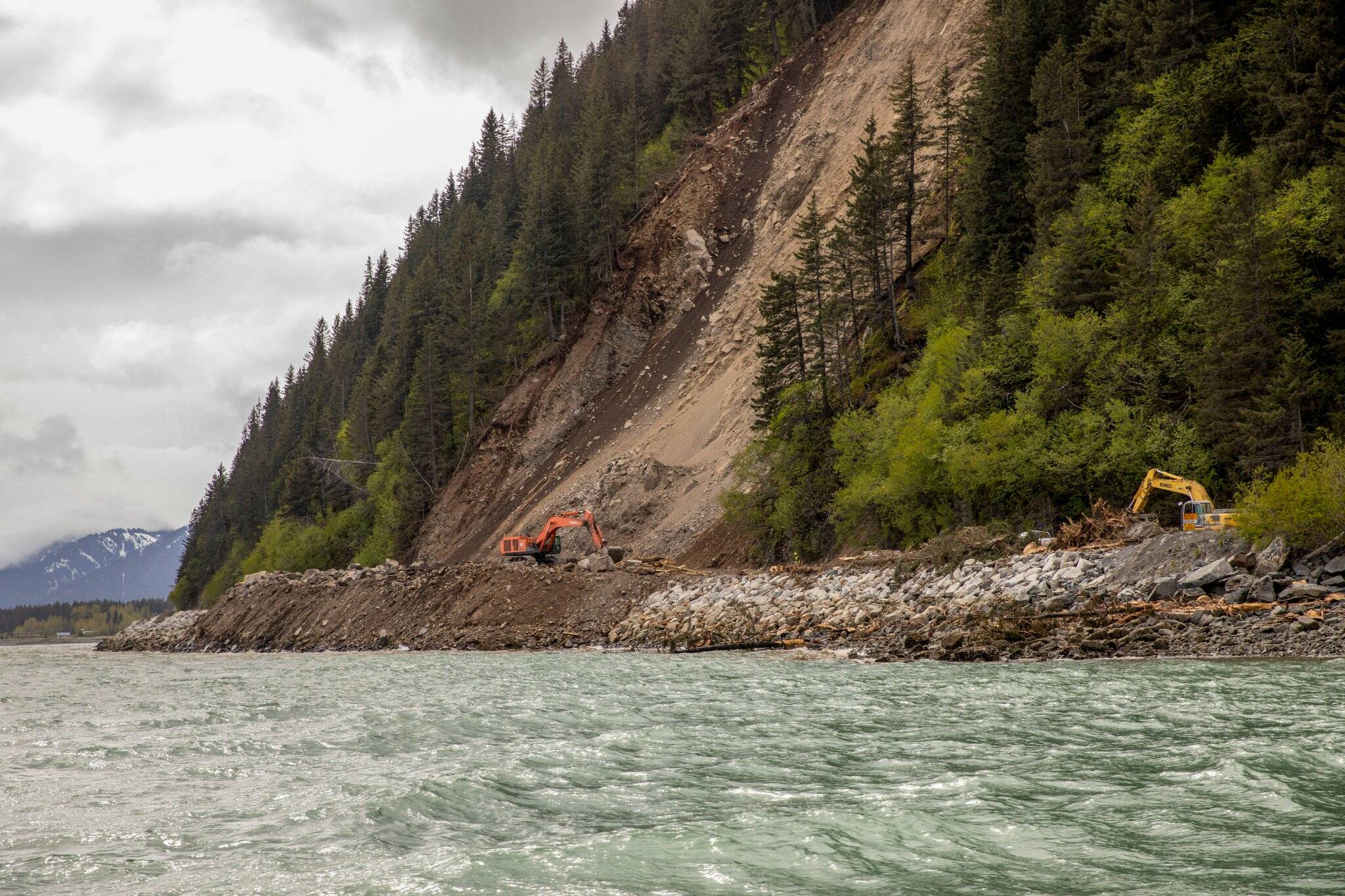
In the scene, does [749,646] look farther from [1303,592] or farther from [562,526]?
[562,526]

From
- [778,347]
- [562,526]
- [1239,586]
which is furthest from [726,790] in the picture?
[778,347]

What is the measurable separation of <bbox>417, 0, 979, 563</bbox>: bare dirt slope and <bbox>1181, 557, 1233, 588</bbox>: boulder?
102 ft

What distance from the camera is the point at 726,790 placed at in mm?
8938

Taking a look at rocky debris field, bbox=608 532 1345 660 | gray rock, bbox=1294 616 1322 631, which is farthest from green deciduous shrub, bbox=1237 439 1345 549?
gray rock, bbox=1294 616 1322 631

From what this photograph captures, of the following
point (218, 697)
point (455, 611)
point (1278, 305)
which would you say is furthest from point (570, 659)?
point (1278, 305)

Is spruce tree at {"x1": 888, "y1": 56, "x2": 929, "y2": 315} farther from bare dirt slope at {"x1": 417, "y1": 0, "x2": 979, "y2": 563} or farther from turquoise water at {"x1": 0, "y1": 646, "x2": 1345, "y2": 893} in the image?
turquoise water at {"x1": 0, "y1": 646, "x2": 1345, "y2": 893}

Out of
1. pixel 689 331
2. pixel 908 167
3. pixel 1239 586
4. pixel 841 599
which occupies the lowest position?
pixel 841 599

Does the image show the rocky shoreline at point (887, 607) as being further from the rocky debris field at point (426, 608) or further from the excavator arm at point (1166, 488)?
the excavator arm at point (1166, 488)

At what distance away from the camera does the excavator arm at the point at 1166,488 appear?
27.6 metres

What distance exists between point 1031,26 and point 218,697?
4716cm

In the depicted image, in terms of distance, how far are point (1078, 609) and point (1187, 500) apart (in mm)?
10570

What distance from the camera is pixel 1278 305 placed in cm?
2850

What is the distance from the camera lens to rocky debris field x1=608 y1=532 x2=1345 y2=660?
18.5m

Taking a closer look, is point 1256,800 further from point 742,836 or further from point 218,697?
point 218,697
